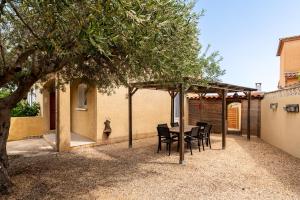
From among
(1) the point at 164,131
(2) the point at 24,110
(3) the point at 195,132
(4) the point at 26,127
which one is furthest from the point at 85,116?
(3) the point at 195,132

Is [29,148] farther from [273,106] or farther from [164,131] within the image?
[273,106]

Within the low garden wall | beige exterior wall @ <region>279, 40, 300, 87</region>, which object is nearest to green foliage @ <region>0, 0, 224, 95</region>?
the low garden wall

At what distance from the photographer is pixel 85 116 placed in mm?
14383

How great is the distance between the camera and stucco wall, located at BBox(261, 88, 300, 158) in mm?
10812

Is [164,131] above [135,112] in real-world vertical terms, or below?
below

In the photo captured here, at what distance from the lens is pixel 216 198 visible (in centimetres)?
612

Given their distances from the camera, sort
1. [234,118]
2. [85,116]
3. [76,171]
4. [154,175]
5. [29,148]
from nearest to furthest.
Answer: [154,175] → [76,171] → [29,148] → [85,116] → [234,118]

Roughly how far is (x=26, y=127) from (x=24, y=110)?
1488 mm

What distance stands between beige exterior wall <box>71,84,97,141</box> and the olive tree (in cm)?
515

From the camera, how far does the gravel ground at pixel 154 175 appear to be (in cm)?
644

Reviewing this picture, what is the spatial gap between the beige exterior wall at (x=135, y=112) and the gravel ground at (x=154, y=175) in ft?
7.74

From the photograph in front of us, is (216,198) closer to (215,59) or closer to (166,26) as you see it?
(166,26)

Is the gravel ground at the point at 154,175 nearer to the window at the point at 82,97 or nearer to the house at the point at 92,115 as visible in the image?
the house at the point at 92,115

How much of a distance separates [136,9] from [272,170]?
24.5 ft
